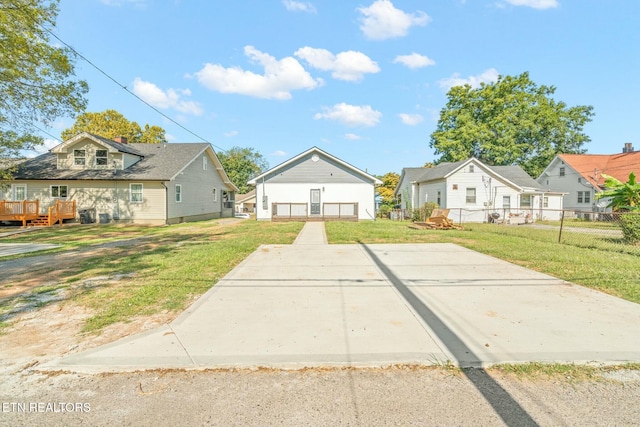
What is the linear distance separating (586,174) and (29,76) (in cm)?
4100

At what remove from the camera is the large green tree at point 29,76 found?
12.8 m

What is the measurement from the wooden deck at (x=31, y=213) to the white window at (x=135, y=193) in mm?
3640

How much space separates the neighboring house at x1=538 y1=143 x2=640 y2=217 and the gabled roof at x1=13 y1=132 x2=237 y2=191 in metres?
32.8

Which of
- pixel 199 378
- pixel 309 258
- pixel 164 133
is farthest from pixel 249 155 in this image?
pixel 199 378

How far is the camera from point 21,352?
2.96m

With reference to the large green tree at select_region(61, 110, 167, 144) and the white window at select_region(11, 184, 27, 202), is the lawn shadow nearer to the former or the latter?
the white window at select_region(11, 184, 27, 202)

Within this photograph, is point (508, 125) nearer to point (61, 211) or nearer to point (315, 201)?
point (315, 201)

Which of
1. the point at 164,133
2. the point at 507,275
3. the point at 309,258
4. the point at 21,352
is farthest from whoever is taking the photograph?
the point at 164,133

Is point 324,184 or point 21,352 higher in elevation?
point 324,184

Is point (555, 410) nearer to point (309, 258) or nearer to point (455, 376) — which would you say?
point (455, 376)

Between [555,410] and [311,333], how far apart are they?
208 cm

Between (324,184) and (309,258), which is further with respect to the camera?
(324,184)

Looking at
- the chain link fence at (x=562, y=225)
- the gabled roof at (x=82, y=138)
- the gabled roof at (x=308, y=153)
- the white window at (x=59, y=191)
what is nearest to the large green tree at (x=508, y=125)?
the chain link fence at (x=562, y=225)

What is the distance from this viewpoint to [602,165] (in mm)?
30266
